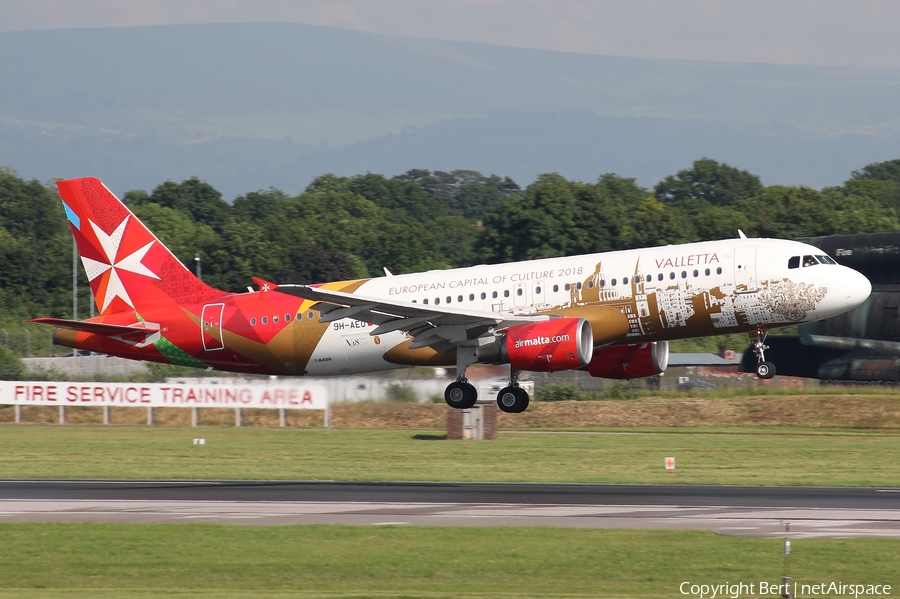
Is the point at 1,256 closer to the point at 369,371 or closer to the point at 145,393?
the point at 145,393

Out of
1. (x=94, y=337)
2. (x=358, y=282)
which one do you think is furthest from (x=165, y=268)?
(x=358, y=282)

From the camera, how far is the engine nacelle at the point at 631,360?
3834 centimetres

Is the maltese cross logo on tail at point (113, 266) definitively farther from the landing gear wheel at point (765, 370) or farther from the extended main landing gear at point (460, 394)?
the landing gear wheel at point (765, 370)

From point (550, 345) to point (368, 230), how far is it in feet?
334

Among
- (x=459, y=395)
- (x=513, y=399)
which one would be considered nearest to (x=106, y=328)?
(x=459, y=395)

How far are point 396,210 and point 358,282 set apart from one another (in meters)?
142

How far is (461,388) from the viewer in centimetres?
3747

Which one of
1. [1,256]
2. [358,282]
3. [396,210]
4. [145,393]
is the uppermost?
[396,210]

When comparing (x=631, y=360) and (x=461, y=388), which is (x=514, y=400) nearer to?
(x=461, y=388)

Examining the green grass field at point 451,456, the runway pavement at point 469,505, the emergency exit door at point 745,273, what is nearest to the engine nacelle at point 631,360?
the green grass field at point 451,456

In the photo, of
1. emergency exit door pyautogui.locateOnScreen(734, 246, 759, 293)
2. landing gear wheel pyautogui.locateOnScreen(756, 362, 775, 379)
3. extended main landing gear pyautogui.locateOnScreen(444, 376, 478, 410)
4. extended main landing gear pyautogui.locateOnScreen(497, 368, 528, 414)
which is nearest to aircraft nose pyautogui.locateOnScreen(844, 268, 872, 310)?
emergency exit door pyautogui.locateOnScreen(734, 246, 759, 293)

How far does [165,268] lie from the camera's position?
1608 inches

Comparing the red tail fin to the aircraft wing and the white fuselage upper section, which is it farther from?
the white fuselage upper section

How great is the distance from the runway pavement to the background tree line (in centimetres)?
6857
